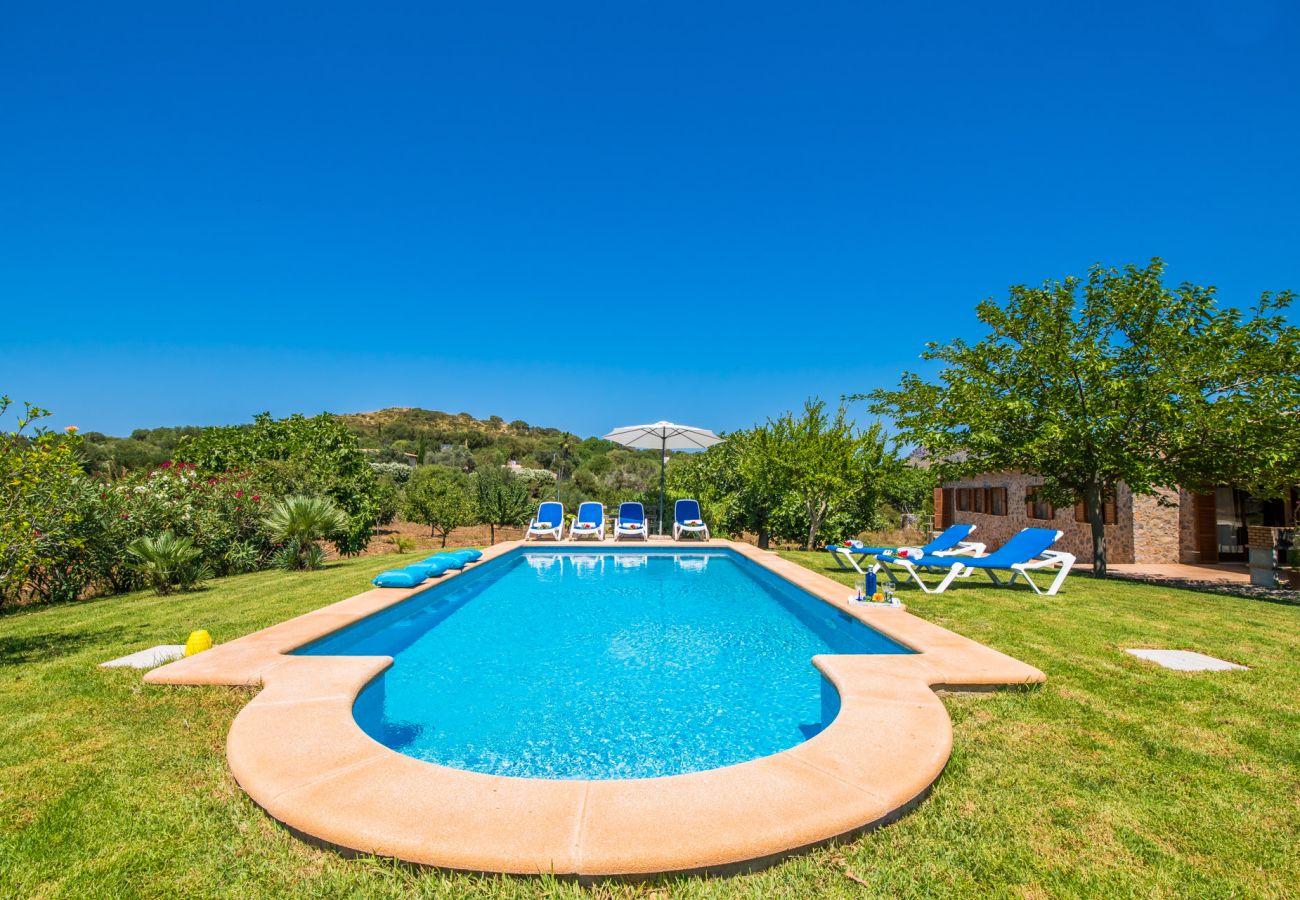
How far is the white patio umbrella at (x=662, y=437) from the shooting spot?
50.5ft

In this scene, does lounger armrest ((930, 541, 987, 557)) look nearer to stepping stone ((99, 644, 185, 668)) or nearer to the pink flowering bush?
stepping stone ((99, 644, 185, 668))

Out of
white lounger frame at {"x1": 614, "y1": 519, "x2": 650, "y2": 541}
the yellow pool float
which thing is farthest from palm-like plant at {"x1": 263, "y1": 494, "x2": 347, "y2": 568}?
white lounger frame at {"x1": 614, "y1": 519, "x2": 650, "y2": 541}

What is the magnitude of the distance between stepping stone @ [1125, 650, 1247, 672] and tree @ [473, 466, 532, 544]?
15067 millimetres

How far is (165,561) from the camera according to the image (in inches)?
289

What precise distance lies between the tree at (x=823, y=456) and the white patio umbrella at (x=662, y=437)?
6.41ft

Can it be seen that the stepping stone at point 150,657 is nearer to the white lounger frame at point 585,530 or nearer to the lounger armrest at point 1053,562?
the lounger armrest at point 1053,562

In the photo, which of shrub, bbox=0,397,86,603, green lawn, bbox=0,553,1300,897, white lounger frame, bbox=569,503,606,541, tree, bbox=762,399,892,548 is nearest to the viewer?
green lawn, bbox=0,553,1300,897

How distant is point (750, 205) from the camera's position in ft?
86.4

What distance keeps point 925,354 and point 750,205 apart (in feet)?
56.5

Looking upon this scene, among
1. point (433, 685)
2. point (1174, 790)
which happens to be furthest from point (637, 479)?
point (1174, 790)

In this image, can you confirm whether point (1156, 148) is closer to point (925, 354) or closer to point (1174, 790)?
point (925, 354)

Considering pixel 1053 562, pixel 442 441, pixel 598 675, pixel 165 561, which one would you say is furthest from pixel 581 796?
pixel 442 441

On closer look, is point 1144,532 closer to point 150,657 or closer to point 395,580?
point 395,580

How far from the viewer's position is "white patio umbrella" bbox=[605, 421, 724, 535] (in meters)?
15.4
